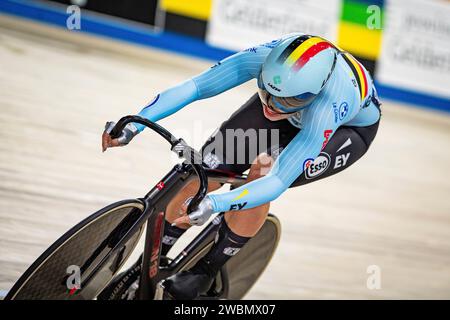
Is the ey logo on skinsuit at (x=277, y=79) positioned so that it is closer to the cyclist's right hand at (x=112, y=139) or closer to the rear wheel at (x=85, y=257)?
the cyclist's right hand at (x=112, y=139)

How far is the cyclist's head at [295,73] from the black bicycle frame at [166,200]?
0.37m

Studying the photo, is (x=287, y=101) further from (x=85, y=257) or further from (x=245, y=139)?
(x=85, y=257)

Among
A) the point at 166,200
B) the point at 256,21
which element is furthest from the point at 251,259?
the point at 256,21

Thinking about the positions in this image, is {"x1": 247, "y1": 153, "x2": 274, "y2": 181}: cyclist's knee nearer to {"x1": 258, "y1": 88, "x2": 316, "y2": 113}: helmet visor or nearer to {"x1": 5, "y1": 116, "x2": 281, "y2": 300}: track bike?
{"x1": 5, "y1": 116, "x2": 281, "y2": 300}: track bike

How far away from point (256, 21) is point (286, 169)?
23.3ft

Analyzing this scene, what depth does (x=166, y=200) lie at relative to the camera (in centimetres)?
285

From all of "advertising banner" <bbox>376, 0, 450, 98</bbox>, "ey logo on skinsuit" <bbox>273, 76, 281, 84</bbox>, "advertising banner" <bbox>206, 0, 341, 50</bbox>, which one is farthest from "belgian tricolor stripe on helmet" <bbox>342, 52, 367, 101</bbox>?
"advertising banner" <bbox>376, 0, 450, 98</bbox>

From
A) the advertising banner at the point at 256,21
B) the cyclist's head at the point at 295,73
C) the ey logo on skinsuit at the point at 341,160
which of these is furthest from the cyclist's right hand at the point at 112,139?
the advertising banner at the point at 256,21

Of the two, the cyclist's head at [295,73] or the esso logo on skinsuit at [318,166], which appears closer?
the cyclist's head at [295,73]

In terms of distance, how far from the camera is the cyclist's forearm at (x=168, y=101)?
A: 2.86 meters

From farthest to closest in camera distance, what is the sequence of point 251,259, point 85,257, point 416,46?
1. point 416,46
2. point 251,259
3. point 85,257
